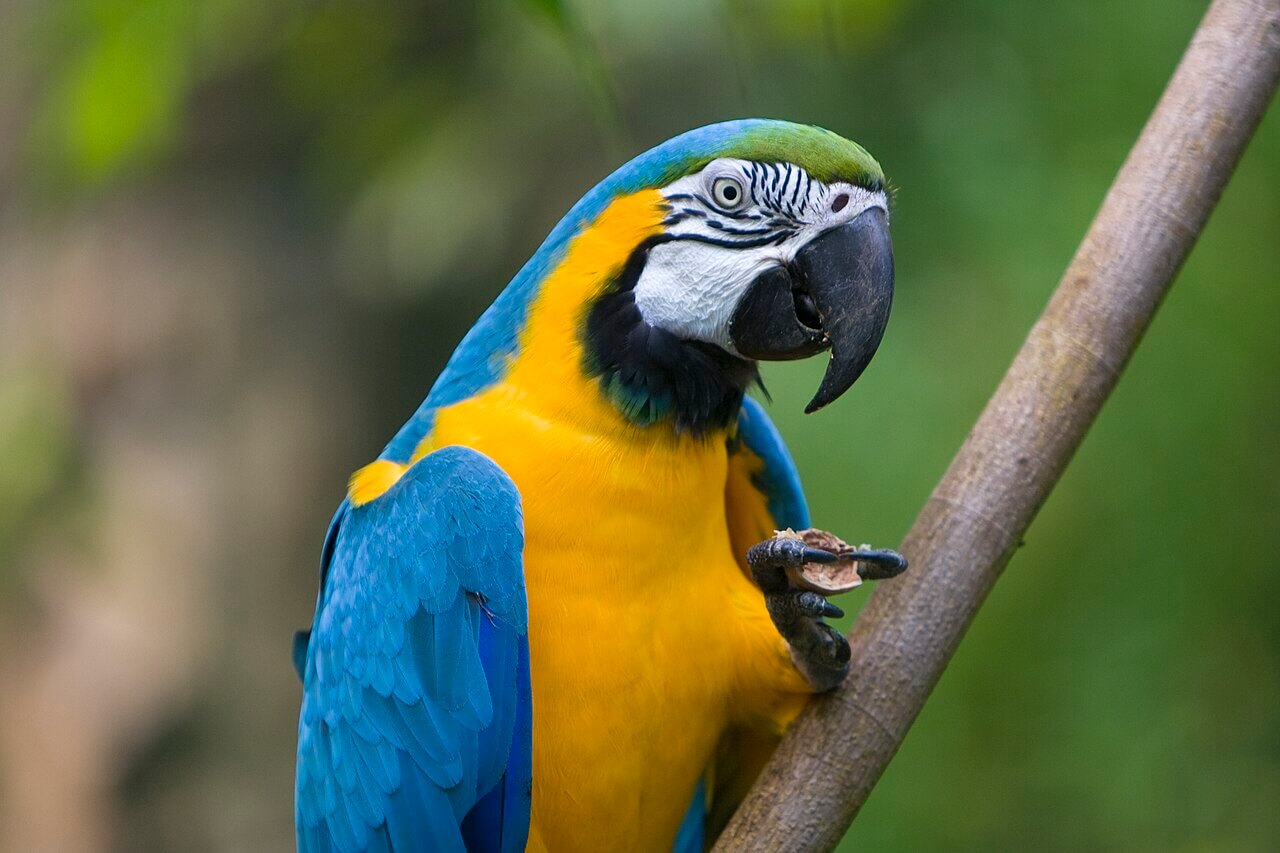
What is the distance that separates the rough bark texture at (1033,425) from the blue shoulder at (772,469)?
343 millimetres

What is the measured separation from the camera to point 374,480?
1.89 m

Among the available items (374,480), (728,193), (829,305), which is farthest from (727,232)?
(374,480)

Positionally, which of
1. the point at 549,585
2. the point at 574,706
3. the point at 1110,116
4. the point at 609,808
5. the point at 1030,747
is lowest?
the point at 1030,747

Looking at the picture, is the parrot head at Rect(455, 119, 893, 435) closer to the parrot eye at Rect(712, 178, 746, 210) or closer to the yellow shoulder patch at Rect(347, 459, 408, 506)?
the parrot eye at Rect(712, 178, 746, 210)

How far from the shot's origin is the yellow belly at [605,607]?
1744mm

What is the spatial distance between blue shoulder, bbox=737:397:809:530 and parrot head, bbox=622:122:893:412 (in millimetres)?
370

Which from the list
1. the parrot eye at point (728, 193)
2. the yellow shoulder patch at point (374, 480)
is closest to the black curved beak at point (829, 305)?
the parrot eye at point (728, 193)

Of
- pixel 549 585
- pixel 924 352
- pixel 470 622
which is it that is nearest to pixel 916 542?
pixel 549 585

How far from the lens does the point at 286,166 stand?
446cm

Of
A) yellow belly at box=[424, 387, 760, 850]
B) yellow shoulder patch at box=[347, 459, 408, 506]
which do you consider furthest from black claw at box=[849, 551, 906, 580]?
yellow shoulder patch at box=[347, 459, 408, 506]

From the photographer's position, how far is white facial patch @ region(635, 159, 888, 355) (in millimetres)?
1642

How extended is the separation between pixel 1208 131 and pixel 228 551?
12.6 ft

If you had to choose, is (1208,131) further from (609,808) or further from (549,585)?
(609,808)

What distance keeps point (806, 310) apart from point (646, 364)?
0.78 ft
